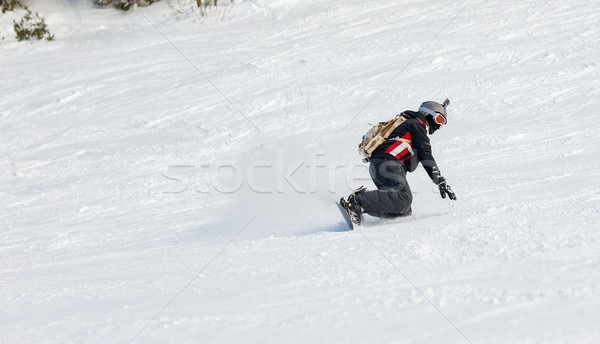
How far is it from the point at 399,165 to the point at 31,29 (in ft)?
42.0

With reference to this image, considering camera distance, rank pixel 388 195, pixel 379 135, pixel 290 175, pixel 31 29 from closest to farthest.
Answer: pixel 388 195 < pixel 379 135 < pixel 290 175 < pixel 31 29

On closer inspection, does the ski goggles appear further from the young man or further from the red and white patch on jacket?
the red and white patch on jacket

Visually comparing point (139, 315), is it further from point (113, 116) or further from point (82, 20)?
point (82, 20)

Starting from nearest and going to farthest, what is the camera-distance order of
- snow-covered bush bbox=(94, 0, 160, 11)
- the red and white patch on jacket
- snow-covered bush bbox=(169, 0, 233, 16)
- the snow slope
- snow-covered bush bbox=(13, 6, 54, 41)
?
the snow slope
the red and white patch on jacket
snow-covered bush bbox=(13, 6, 54, 41)
snow-covered bush bbox=(169, 0, 233, 16)
snow-covered bush bbox=(94, 0, 160, 11)

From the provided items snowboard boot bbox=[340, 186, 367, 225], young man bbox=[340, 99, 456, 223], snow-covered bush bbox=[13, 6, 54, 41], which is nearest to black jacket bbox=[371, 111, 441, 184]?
young man bbox=[340, 99, 456, 223]

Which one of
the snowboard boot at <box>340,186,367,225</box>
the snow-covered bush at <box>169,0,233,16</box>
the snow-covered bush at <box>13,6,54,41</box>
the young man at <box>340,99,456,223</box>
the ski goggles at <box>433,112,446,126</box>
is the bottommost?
the snowboard boot at <box>340,186,367,225</box>

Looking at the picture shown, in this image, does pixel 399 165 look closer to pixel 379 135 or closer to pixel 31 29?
pixel 379 135

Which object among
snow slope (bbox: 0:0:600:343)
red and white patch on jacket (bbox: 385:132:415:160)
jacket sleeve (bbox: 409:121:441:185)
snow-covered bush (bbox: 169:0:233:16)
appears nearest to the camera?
snow slope (bbox: 0:0:600:343)

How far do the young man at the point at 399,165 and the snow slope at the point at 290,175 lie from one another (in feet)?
0.76

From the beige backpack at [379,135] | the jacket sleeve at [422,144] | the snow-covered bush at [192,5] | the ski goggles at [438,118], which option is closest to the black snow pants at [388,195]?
the beige backpack at [379,135]

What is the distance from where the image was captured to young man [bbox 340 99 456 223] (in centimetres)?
545

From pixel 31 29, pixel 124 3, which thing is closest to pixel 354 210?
pixel 124 3

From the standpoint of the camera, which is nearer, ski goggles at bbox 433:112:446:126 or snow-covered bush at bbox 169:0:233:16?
ski goggles at bbox 433:112:446:126

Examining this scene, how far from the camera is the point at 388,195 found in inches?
215
